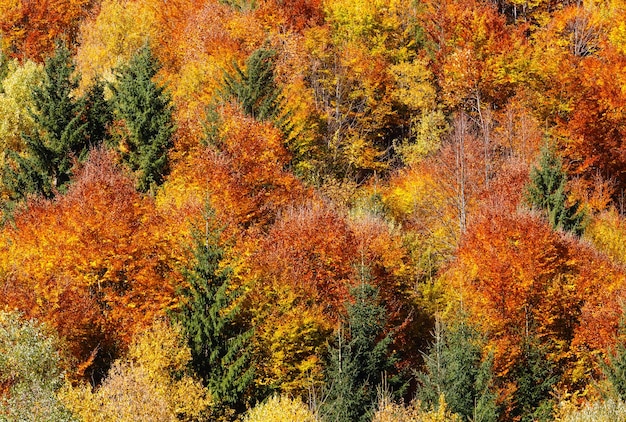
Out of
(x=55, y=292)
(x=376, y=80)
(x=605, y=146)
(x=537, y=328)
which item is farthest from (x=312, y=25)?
(x=55, y=292)

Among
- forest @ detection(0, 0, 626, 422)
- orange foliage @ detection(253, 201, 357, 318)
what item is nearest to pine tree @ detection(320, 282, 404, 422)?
forest @ detection(0, 0, 626, 422)

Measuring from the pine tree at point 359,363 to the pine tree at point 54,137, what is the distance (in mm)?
18923

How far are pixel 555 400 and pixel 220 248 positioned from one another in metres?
20.0

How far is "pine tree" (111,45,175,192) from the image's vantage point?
64.6 m

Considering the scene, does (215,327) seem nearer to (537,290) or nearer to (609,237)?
(537,290)

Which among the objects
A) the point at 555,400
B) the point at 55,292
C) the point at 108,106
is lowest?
the point at 555,400

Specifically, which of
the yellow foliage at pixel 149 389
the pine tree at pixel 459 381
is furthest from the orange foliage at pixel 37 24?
the pine tree at pixel 459 381

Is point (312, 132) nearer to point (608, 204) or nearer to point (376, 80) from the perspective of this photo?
point (376, 80)

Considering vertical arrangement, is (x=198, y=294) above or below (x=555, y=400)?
above

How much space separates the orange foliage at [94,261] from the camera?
51.8 meters

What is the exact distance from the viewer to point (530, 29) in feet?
307

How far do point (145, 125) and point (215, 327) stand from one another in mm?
18956

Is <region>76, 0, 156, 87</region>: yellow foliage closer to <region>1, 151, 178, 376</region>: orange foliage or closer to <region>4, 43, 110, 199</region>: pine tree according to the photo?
<region>4, 43, 110, 199</region>: pine tree

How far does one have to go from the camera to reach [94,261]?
55469 millimetres
